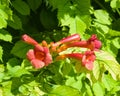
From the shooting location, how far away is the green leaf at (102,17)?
2711mm

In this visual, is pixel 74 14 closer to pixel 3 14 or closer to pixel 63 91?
pixel 3 14

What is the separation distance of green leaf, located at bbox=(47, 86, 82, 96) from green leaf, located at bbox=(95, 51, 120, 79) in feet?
0.61

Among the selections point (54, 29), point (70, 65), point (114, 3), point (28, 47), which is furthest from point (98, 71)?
point (54, 29)

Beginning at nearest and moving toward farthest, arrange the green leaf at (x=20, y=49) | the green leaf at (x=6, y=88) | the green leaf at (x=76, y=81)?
the green leaf at (x=6, y=88), the green leaf at (x=76, y=81), the green leaf at (x=20, y=49)

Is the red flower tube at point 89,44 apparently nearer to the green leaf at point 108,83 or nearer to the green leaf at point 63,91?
the green leaf at point 63,91

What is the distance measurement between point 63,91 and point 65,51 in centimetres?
21

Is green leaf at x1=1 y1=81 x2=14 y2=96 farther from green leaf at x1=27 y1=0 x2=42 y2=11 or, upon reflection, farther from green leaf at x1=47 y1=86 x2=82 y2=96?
green leaf at x1=27 y1=0 x2=42 y2=11

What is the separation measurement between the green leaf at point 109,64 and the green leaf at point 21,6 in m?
0.85

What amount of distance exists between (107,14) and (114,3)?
0.49ft

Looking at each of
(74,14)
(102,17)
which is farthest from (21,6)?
(102,17)

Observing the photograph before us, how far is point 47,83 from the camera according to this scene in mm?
2080

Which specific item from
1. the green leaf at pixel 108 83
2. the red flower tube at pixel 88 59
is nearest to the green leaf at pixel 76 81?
the green leaf at pixel 108 83

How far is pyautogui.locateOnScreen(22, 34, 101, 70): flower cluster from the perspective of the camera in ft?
5.64

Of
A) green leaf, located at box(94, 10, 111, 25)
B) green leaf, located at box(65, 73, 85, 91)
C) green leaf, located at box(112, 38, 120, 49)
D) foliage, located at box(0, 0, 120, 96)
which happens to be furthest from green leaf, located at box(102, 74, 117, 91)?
green leaf, located at box(94, 10, 111, 25)
